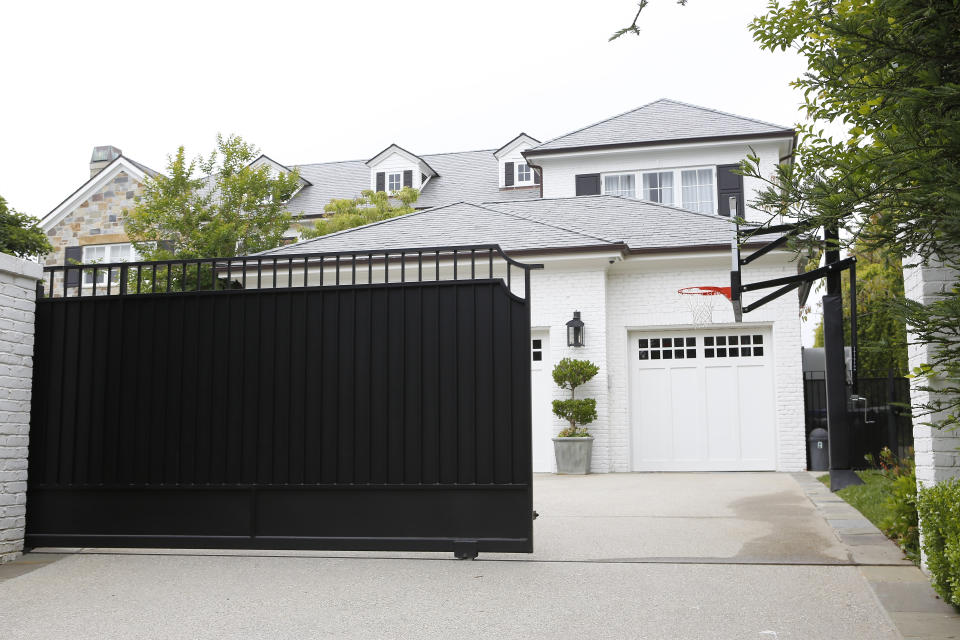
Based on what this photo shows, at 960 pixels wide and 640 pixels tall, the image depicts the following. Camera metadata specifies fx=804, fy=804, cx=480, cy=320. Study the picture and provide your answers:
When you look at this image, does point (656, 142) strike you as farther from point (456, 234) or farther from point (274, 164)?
point (274, 164)

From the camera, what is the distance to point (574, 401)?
12.6 metres

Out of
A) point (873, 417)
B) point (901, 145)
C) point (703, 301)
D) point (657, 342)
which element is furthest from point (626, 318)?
point (901, 145)

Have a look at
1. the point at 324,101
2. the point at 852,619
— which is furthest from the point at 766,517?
the point at 324,101

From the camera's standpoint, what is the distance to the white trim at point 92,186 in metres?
24.0

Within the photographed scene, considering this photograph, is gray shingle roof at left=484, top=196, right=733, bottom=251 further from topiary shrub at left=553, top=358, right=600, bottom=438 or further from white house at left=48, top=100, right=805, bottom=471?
topiary shrub at left=553, top=358, right=600, bottom=438

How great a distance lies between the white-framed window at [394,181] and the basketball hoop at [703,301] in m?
14.7

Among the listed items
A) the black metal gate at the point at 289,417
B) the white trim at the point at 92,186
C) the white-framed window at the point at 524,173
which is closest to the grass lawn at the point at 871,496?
the black metal gate at the point at 289,417

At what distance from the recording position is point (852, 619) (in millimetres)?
3996

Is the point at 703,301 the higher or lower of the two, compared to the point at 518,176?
lower

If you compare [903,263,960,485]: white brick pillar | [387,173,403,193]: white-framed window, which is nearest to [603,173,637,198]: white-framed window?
[387,173,403,193]: white-framed window

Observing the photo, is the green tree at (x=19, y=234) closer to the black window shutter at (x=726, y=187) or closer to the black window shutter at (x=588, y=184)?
the black window shutter at (x=588, y=184)

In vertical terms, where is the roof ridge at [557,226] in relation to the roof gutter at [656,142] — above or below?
below

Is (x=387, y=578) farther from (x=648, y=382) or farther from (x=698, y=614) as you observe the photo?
(x=648, y=382)

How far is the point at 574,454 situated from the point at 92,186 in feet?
60.8
